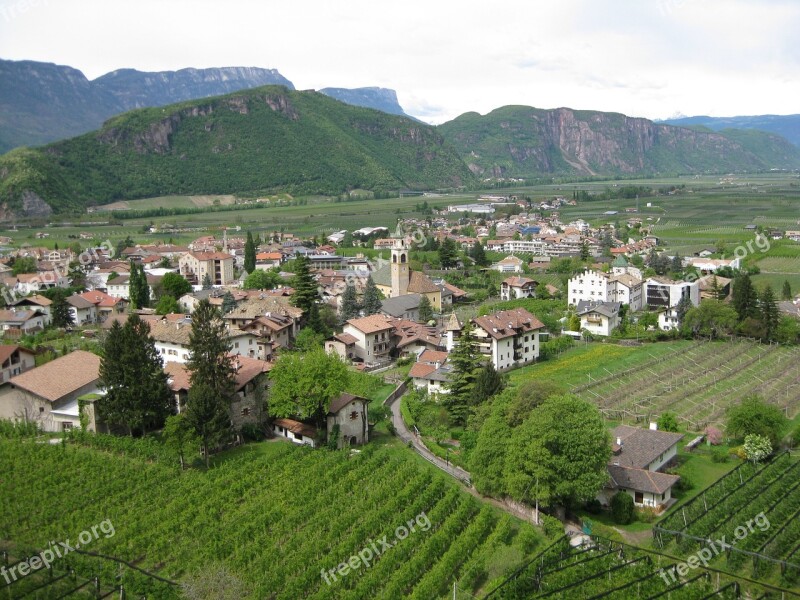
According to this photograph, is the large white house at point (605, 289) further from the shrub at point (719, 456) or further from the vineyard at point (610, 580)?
the vineyard at point (610, 580)

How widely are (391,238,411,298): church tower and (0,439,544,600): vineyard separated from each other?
90.0ft

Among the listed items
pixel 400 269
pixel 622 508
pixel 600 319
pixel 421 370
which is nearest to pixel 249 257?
pixel 400 269

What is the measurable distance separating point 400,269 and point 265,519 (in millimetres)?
32838

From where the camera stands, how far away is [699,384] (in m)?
32.9

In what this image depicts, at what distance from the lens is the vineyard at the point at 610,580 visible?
1612cm

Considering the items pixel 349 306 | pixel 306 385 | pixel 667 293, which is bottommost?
pixel 667 293

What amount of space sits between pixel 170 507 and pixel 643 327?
1222 inches

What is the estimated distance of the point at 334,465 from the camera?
920 inches

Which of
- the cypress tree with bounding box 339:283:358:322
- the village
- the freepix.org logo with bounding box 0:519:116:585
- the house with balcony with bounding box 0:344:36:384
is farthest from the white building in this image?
the freepix.org logo with bounding box 0:519:116:585

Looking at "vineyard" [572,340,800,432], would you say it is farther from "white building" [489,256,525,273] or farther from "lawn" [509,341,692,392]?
"white building" [489,256,525,273]

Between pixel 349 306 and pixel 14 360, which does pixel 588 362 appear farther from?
pixel 14 360

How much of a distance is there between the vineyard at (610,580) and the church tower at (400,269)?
112ft

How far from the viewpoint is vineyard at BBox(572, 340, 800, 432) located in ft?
96.6

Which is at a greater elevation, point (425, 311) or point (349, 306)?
point (349, 306)
